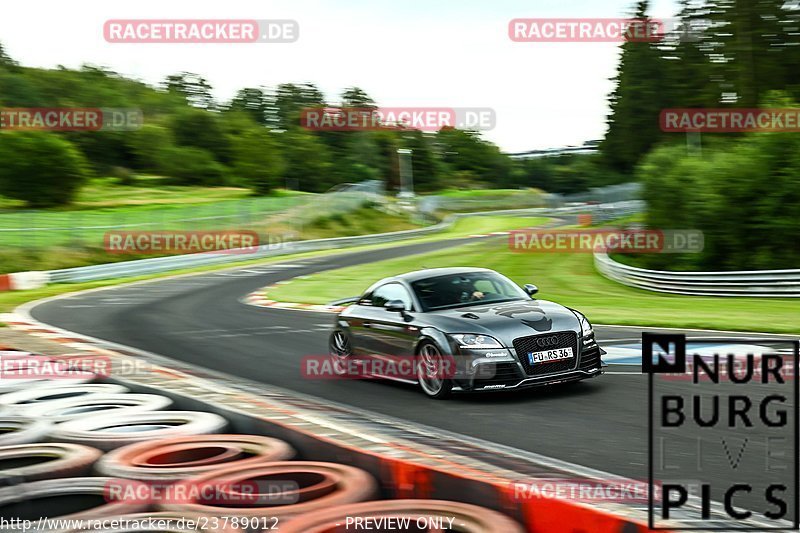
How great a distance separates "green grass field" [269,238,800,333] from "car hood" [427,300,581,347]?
19.9 feet

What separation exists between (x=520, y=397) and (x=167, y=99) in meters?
136

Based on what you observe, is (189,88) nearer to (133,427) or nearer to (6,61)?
(6,61)

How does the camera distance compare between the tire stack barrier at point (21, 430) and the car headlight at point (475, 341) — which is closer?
the tire stack barrier at point (21, 430)

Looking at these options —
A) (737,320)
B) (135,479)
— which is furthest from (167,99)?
(135,479)

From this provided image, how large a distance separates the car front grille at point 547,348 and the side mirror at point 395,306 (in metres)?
1.70

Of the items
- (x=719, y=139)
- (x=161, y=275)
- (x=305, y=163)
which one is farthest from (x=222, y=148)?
(x=161, y=275)

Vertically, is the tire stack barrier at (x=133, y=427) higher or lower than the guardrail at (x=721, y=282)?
higher

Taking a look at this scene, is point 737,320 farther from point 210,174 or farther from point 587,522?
point 210,174

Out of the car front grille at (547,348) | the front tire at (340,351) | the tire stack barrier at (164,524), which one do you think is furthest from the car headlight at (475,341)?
the tire stack barrier at (164,524)

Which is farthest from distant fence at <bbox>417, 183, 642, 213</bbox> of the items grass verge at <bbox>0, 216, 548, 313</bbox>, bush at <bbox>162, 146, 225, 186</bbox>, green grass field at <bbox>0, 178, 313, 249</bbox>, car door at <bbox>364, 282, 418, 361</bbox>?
car door at <bbox>364, 282, 418, 361</bbox>

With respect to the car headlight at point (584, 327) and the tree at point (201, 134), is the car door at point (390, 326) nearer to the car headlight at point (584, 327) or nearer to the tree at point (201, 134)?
the car headlight at point (584, 327)

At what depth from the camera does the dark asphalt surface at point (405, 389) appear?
6.79 metres

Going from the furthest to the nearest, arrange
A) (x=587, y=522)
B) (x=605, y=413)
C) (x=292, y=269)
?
(x=292, y=269) → (x=605, y=413) → (x=587, y=522)

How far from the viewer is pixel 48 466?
18.7 ft
